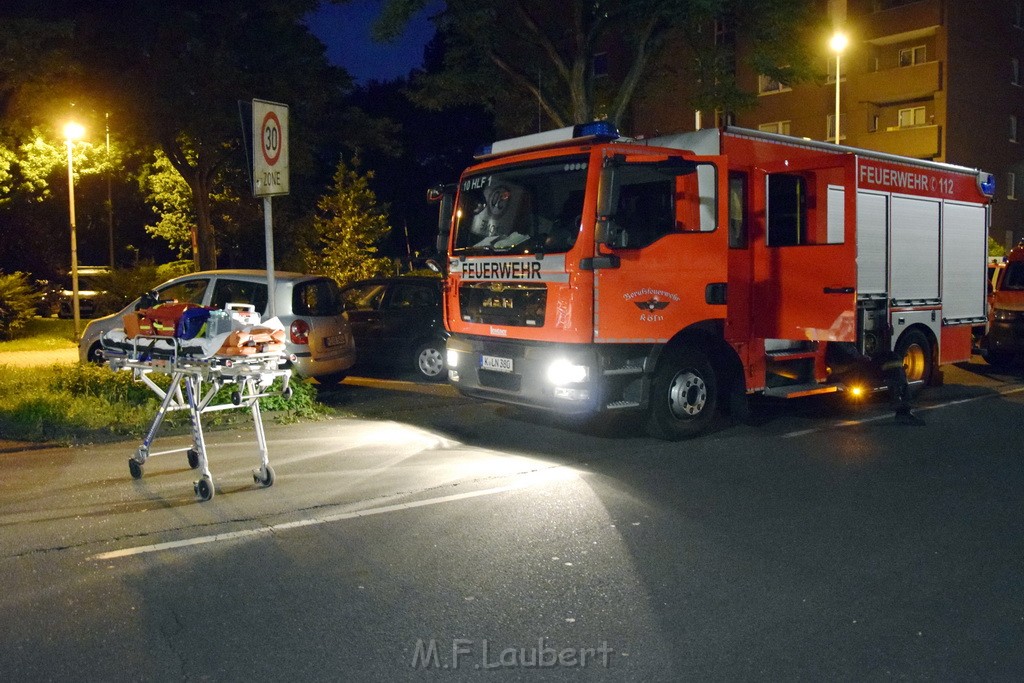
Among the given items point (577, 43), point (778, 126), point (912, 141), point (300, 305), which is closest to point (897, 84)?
point (912, 141)

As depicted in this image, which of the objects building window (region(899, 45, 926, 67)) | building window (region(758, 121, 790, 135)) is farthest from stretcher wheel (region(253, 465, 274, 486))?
building window (region(899, 45, 926, 67))

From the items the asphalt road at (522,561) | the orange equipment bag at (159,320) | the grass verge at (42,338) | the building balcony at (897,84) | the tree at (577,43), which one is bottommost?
the asphalt road at (522,561)

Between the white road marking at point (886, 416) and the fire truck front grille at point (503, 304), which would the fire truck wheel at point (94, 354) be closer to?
the fire truck front grille at point (503, 304)

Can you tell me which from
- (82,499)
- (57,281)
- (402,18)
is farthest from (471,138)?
(82,499)

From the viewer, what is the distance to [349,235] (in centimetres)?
3025

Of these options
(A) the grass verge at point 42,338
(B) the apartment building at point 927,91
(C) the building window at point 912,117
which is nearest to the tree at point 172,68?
(A) the grass verge at point 42,338

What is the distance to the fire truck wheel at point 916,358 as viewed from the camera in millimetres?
12461

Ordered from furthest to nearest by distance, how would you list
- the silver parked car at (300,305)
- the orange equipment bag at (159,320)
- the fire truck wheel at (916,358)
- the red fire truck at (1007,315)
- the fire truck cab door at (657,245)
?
1. the red fire truck at (1007,315)
2. the silver parked car at (300,305)
3. the fire truck wheel at (916,358)
4. the fire truck cab door at (657,245)
5. the orange equipment bag at (159,320)

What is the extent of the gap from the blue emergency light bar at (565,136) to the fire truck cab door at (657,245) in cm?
31

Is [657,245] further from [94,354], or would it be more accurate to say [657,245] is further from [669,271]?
[94,354]

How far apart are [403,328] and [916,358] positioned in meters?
7.02

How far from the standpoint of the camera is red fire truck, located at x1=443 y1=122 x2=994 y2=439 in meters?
9.11

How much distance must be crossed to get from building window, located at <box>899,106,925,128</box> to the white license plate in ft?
→ 116

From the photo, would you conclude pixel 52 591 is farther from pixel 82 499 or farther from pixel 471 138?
pixel 471 138
